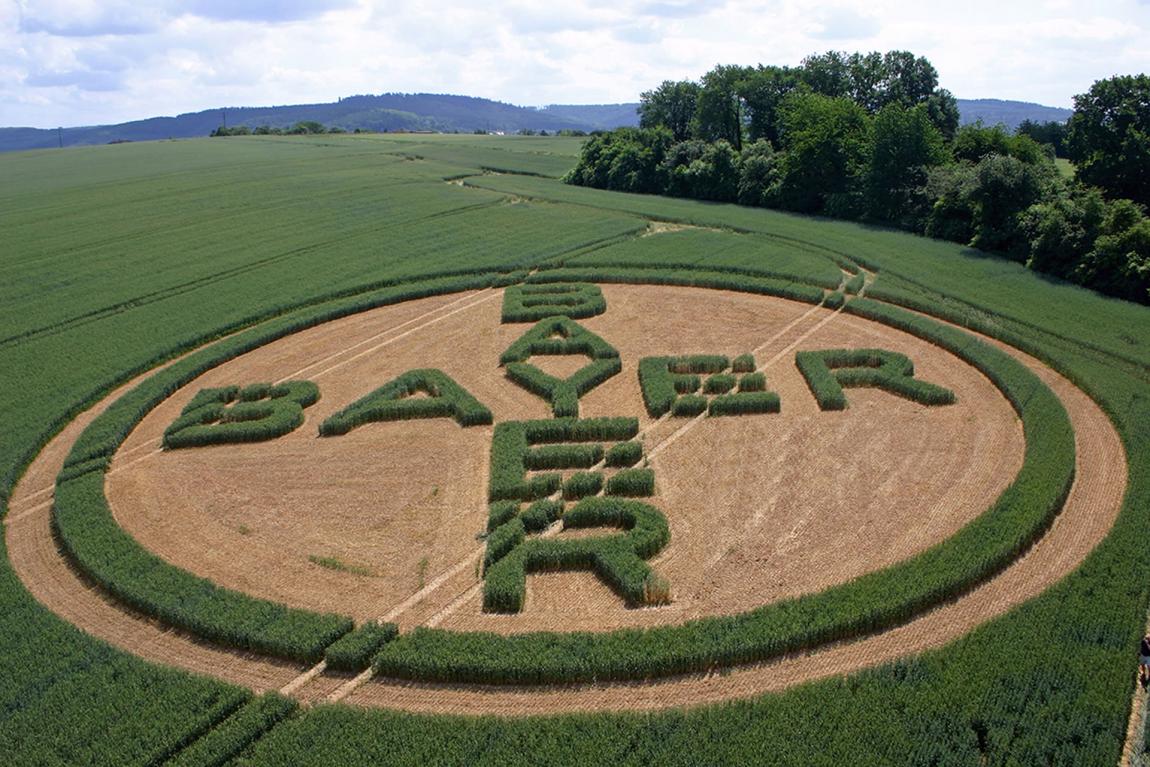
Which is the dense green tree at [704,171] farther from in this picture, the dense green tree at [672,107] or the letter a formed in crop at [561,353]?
the letter a formed in crop at [561,353]

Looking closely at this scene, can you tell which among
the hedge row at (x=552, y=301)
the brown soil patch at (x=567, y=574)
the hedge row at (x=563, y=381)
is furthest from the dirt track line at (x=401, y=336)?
the hedge row at (x=563, y=381)

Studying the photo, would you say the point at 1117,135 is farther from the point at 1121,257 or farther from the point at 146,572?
the point at 146,572

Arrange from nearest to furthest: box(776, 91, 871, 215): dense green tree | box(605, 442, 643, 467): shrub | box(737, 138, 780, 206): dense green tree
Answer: box(605, 442, 643, 467): shrub
box(776, 91, 871, 215): dense green tree
box(737, 138, 780, 206): dense green tree

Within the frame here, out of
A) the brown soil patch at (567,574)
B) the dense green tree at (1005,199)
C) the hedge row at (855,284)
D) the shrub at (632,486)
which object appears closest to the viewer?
the brown soil patch at (567,574)

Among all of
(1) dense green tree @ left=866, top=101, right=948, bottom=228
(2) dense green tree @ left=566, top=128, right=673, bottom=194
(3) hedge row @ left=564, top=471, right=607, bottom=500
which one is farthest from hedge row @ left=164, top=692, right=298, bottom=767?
(2) dense green tree @ left=566, top=128, right=673, bottom=194

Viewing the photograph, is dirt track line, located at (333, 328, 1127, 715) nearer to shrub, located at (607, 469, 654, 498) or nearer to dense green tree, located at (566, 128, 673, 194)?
shrub, located at (607, 469, 654, 498)

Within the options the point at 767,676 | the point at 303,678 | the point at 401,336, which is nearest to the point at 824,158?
the point at 401,336

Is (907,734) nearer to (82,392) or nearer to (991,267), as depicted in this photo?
(82,392)

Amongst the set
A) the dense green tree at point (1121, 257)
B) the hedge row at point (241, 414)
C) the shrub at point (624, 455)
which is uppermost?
the dense green tree at point (1121, 257)
